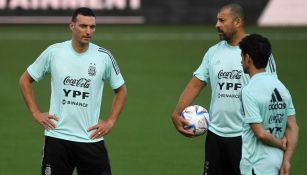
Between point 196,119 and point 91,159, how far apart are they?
1.28 metres

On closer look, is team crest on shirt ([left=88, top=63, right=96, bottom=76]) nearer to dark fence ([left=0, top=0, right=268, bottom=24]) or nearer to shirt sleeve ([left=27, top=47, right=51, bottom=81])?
shirt sleeve ([left=27, top=47, right=51, bottom=81])

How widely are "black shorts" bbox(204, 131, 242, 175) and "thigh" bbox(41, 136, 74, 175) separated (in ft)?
5.02

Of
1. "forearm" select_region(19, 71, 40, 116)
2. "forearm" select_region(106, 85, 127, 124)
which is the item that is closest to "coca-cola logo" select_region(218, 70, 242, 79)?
"forearm" select_region(106, 85, 127, 124)

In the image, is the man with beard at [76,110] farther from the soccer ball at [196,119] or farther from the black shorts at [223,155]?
the black shorts at [223,155]

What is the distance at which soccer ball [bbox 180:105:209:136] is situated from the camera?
9.86 meters

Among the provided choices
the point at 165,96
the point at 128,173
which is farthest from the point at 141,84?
the point at 128,173

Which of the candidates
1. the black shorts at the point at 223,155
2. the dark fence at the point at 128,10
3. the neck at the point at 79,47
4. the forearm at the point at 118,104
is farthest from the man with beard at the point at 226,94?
the dark fence at the point at 128,10

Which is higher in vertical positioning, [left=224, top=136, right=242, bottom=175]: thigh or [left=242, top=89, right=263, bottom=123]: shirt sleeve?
[left=242, top=89, right=263, bottom=123]: shirt sleeve

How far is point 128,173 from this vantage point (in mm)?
12977

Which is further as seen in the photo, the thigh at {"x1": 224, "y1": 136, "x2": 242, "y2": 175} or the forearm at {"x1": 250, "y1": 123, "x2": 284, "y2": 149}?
the thigh at {"x1": 224, "y1": 136, "x2": 242, "y2": 175}

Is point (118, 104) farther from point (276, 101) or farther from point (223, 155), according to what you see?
point (276, 101)

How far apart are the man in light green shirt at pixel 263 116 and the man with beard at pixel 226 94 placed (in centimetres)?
163

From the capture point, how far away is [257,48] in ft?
25.5

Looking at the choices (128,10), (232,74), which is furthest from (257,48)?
(128,10)
